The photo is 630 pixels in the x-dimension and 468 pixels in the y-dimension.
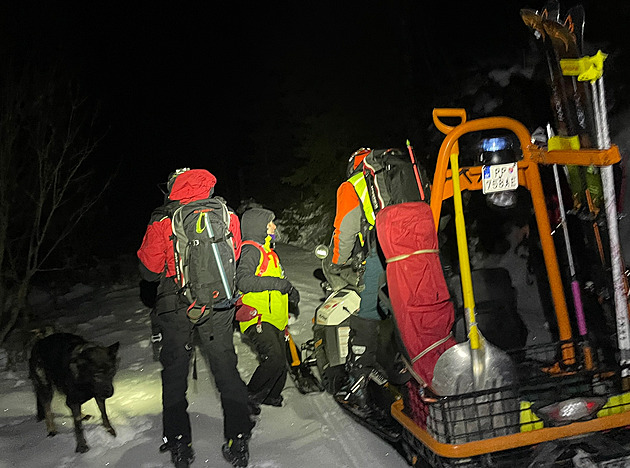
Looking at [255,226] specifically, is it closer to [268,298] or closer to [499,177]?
[268,298]

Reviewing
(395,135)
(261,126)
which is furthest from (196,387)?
(261,126)

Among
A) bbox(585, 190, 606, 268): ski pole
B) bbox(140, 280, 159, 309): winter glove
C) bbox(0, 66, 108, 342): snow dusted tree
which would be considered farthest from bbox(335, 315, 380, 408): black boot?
bbox(140, 280, 159, 309): winter glove

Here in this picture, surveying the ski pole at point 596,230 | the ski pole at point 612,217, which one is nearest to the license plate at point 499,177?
the ski pole at point 596,230

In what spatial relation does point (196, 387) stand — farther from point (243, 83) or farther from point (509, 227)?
point (243, 83)

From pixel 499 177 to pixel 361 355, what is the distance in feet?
6.64

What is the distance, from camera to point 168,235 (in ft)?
15.4

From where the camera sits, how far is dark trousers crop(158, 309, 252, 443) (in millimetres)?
4613

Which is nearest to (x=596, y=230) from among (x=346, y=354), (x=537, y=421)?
(x=537, y=421)

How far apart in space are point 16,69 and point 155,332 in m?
7.03

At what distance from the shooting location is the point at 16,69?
32.8 feet

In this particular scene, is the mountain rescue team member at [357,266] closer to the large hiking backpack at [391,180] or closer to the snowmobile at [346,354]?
the snowmobile at [346,354]

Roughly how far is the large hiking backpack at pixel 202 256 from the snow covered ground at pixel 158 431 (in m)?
1.29

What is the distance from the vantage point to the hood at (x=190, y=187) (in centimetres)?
465

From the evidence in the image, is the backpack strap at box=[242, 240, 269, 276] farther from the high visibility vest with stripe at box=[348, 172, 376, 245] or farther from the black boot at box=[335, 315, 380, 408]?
the high visibility vest with stripe at box=[348, 172, 376, 245]
